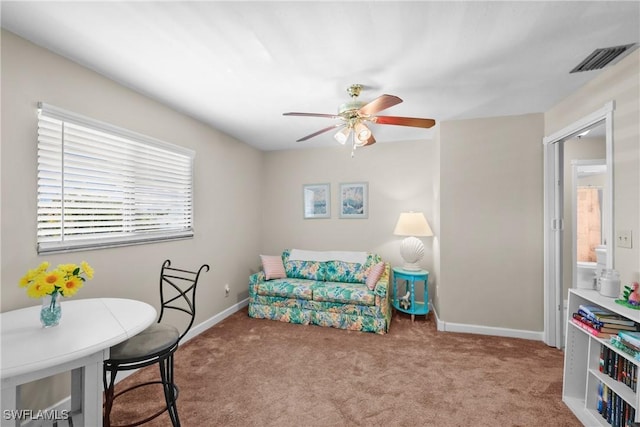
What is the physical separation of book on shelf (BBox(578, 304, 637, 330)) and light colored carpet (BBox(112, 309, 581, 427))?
0.70 metres

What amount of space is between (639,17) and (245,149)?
3900 millimetres

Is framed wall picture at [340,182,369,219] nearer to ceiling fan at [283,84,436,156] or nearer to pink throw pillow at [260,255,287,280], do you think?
pink throw pillow at [260,255,287,280]

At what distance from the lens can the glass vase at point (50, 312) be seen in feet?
4.52

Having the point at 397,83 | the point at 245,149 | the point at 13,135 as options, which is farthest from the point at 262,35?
the point at 245,149

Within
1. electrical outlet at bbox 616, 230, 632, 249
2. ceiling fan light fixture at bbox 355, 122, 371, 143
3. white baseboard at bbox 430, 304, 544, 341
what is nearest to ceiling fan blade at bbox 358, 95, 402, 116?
ceiling fan light fixture at bbox 355, 122, 371, 143

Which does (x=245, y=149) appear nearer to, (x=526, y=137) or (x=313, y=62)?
(x=313, y=62)

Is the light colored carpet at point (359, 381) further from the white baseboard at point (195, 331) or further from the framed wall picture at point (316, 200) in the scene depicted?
the framed wall picture at point (316, 200)

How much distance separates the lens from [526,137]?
118 inches

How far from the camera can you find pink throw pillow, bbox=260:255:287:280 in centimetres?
378

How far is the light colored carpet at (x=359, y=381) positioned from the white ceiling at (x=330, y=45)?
7.95ft

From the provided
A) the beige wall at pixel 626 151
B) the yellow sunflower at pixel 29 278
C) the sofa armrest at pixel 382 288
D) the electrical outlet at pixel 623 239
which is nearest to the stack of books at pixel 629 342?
the beige wall at pixel 626 151

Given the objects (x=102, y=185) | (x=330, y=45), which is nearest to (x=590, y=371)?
(x=330, y=45)

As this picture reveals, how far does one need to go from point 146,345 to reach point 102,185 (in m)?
1.33

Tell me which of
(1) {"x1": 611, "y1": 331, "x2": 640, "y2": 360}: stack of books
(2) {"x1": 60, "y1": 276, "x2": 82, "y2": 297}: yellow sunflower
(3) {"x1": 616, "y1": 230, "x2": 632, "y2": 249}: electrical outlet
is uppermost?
(3) {"x1": 616, "y1": 230, "x2": 632, "y2": 249}: electrical outlet
